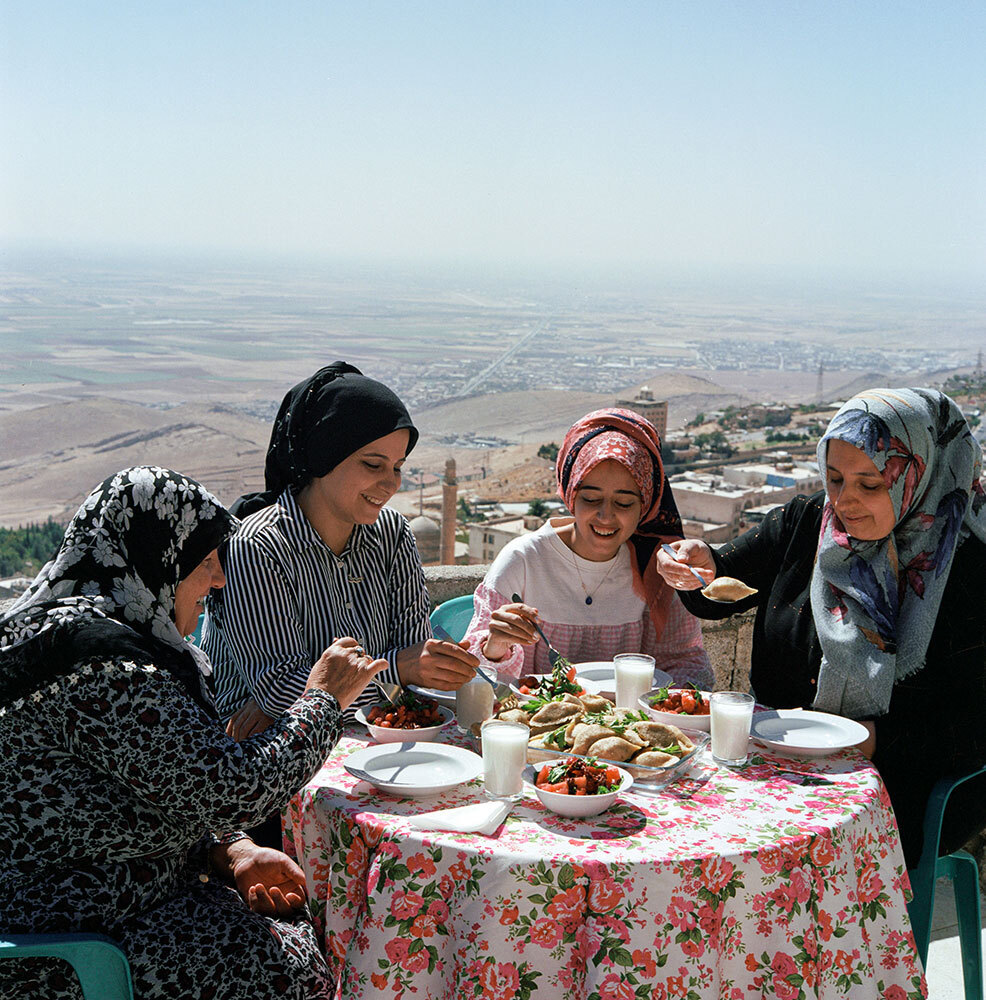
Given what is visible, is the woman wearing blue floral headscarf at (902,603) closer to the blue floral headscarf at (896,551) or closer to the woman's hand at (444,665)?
the blue floral headscarf at (896,551)

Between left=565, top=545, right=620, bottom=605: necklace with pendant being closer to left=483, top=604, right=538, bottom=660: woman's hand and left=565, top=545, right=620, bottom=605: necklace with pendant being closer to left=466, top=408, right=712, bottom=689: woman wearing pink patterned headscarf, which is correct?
left=466, top=408, right=712, bottom=689: woman wearing pink patterned headscarf

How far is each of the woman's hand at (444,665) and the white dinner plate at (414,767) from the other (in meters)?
0.26

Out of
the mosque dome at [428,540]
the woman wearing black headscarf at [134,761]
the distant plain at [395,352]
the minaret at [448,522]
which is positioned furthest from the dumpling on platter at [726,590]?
the distant plain at [395,352]

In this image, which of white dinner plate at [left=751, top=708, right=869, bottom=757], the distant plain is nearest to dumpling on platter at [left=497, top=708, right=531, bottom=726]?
white dinner plate at [left=751, top=708, right=869, bottom=757]

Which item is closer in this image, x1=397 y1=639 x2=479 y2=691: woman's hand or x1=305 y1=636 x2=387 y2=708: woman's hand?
x1=305 y1=636 x2=387 y2=708: woman's hand

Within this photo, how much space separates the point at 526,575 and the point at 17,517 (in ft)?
172

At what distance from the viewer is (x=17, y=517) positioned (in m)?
49.0

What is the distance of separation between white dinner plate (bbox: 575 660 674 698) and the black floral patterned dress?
845mm

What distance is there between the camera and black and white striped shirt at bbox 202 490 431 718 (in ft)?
7.18

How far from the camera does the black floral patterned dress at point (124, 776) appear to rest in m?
1.41

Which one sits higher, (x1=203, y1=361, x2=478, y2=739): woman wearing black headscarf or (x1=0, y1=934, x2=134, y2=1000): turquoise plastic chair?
(x1=203, y1=361, x2=478, y2=739): woman wearing black headscarf

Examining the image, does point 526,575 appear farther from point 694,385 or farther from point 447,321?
point 447,321

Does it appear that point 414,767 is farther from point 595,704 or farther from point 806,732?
point 806,732

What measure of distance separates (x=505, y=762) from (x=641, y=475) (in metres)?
1.18
